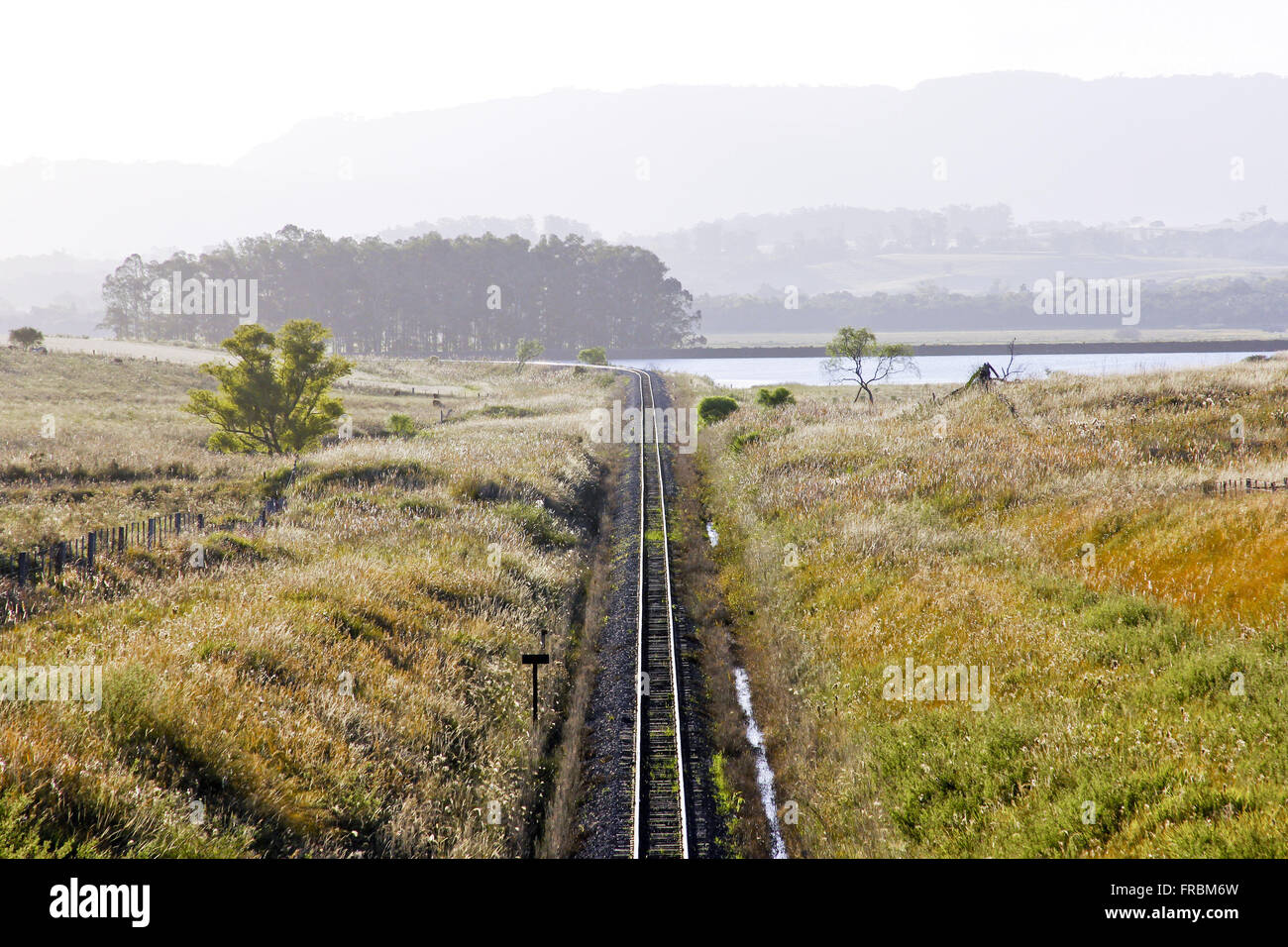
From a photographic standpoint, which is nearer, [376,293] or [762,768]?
[762,768]

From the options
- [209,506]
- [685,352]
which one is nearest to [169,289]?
[685,352]

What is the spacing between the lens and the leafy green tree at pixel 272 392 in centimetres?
3212

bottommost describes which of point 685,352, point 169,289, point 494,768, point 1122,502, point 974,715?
point 494,768

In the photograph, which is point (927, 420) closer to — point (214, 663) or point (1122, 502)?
point (1122, 502)

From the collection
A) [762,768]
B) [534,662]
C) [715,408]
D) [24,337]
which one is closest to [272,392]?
[715,408]

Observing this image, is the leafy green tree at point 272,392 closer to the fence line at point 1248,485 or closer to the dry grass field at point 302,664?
the dry grass field at point 302,664

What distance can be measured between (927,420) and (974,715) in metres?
20.8

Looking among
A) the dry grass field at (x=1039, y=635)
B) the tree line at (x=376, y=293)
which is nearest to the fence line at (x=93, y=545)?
the dry grass field at (x=1039, y=635)

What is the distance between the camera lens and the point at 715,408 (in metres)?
43.1

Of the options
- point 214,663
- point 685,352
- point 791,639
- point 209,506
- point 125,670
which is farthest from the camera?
point 685,352

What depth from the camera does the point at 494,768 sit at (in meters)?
9.44

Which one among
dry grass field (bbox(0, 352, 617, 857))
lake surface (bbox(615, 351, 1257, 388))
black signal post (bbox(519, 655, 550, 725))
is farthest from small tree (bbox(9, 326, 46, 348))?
black signal post (bbox(519, 655, 550, 725))

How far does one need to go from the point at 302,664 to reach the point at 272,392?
26056 millimetres

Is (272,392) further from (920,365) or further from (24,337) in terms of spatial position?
(920,365)
